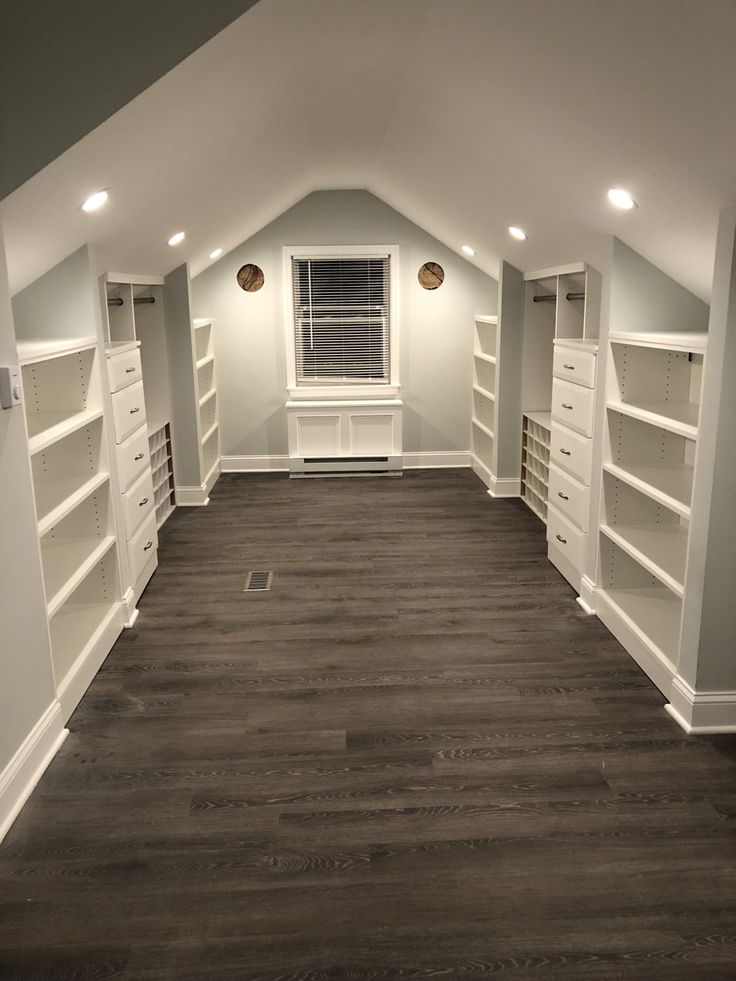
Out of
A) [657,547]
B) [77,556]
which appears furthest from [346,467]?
[657,547]

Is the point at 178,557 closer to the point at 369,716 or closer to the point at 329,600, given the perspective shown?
the point at 329,600

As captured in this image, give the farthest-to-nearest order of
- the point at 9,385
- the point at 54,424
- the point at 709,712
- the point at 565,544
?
the point at 565,544
the point at 54,424
the point at 709,712
the point at 9,385

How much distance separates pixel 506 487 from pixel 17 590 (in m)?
4.53

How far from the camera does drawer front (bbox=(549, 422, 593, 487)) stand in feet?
13.7

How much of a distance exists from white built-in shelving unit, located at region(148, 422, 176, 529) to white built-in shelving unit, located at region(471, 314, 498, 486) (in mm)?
2732

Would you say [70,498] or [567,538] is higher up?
[70,498]

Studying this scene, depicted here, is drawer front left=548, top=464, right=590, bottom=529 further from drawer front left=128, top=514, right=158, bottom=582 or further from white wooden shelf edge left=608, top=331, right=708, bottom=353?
drawer front left=128, top=514, right=158, bottom=582

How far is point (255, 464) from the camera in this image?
757 cm

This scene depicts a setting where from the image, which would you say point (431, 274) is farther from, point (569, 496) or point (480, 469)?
point (569, 496)

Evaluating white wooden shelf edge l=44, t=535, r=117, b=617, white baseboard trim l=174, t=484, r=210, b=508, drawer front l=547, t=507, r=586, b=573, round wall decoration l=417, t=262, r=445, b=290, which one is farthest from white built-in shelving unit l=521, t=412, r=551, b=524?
white wooden shelf edge l=44, t=535, r=117, b=617

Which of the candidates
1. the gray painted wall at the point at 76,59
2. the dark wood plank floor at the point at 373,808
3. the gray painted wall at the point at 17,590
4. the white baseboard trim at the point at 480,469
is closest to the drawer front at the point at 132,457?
the dark wood plank floor at the point at 373,808

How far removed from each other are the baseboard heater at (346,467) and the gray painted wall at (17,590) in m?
4.43

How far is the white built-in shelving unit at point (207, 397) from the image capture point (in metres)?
6.65

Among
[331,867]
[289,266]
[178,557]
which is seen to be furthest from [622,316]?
[289,266]
